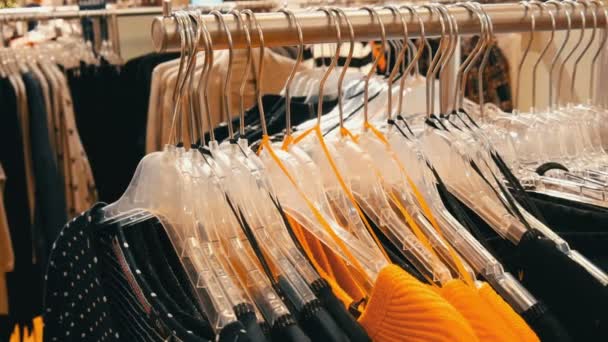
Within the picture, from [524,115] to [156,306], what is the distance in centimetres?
52

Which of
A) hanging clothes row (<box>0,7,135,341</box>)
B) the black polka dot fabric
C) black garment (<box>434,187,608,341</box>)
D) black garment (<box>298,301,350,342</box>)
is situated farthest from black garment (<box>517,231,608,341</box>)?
hanging clothes row (<box>0,7,135,341</box>)

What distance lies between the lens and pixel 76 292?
601 millimetres

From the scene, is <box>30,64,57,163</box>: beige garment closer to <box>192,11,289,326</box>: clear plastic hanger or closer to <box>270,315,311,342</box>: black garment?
<box>192,11,289,326</box>: clear plastic hanger

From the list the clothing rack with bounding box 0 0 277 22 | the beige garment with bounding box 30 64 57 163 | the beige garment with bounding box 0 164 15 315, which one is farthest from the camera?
the clothing rack with bounding box 0 0 277 22

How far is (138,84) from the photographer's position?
167cm

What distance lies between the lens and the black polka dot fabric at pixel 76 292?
1.83 ft

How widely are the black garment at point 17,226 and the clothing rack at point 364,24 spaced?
968mm

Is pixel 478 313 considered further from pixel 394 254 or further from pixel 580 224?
pixel 580 224

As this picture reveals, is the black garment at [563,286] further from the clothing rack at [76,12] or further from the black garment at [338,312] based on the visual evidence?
the clothing rack at [76,12]

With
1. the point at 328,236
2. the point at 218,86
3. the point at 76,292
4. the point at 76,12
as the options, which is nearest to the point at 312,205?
the point at 328,236

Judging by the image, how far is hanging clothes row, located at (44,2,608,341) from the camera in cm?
42

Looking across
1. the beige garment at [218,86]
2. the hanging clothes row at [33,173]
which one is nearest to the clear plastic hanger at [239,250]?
the beige garment at [218,86]

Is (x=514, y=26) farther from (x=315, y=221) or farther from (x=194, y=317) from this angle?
(x=194, y=317)

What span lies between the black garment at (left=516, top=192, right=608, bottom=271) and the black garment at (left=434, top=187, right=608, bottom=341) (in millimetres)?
78
